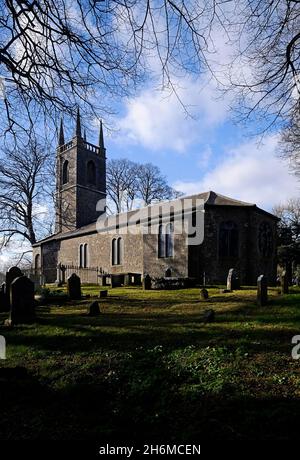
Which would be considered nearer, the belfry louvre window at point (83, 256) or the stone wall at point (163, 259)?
the stone wall at point (163, 259)

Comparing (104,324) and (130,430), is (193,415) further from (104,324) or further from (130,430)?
(104,324)

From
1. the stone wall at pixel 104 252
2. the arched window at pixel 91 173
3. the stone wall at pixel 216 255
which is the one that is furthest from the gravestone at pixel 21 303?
the arched window at pixel 91 173

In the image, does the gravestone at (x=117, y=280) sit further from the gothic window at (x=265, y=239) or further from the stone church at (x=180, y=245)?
the gothic window at (x=265, y=239)

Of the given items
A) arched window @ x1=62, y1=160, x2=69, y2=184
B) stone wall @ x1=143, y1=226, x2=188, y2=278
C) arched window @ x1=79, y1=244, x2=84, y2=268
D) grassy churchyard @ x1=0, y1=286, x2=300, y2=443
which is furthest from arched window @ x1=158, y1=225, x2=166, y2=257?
arched window @ x1=62, y1=160, x2=69, y2=184

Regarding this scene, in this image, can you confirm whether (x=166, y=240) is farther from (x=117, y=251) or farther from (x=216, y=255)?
(x=117, y=251)

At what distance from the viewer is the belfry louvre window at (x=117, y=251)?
96.0ft

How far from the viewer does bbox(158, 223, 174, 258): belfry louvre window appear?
935 inches

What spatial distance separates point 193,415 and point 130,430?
669 mm

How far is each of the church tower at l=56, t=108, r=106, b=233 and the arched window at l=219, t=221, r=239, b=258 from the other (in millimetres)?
18716

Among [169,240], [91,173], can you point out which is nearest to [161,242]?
[169,240]

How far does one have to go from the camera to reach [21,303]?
344 inches

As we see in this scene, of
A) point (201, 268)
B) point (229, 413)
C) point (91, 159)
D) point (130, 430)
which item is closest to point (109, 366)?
point (130, 430)

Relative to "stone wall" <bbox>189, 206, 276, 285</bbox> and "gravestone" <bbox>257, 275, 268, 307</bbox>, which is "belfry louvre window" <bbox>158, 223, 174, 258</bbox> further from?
"gravestone" <bbox>257, 275, 268, 307</bbox>

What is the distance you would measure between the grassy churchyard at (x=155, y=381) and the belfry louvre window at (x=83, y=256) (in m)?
25.6
